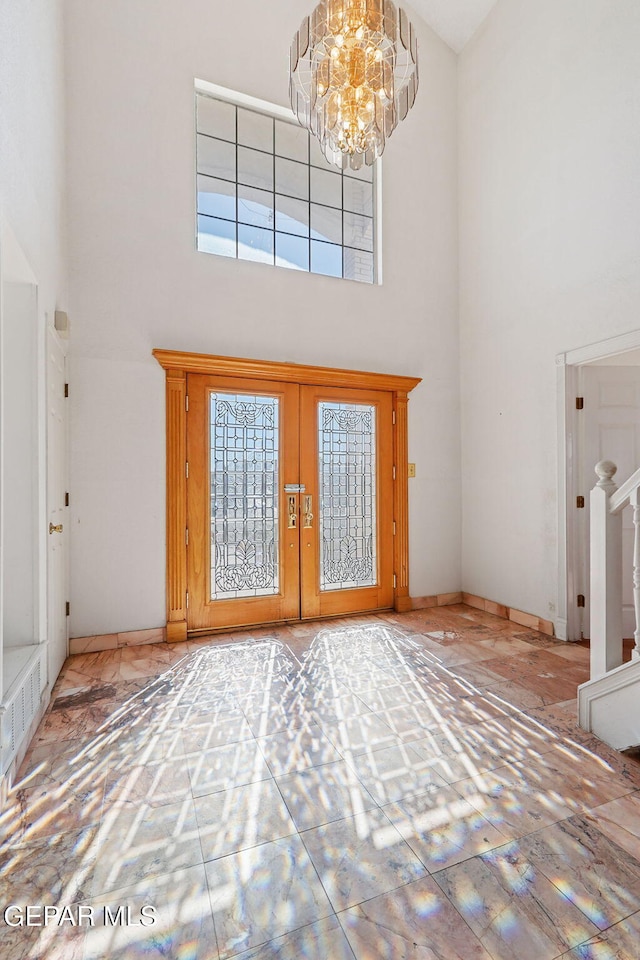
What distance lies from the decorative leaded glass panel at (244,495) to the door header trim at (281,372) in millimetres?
220

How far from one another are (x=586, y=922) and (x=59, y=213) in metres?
4.45

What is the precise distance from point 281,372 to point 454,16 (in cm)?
411

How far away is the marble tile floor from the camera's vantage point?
133cm

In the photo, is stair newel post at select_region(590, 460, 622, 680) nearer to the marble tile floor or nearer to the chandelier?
the marble tile floor

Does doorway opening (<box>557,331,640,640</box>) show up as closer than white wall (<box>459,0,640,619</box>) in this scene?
No

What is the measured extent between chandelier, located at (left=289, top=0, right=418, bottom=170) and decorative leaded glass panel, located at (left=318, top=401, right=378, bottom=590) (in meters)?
→ 2.17

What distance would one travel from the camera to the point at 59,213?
3186 millimetres

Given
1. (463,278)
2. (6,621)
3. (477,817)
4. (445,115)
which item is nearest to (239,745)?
(477,817)

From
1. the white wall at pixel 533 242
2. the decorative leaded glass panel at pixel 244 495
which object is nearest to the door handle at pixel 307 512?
the decorative leaded glass panel at pixel 244 495

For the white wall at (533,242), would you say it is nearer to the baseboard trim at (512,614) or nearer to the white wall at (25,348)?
the baseboard trim at (512,614)

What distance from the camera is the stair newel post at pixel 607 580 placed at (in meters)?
2.38

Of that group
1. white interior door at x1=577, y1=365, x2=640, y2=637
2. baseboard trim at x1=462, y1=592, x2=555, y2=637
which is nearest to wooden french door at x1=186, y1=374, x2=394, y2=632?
baseboard trim at x1=462, y1=592, x2=555, y2=637

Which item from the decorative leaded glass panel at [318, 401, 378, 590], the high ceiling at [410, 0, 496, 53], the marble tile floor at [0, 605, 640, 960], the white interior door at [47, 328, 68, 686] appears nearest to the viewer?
the marble tile floor at [0, 605, 640, 960]

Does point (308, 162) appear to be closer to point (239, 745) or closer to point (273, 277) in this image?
point (273, 277)
